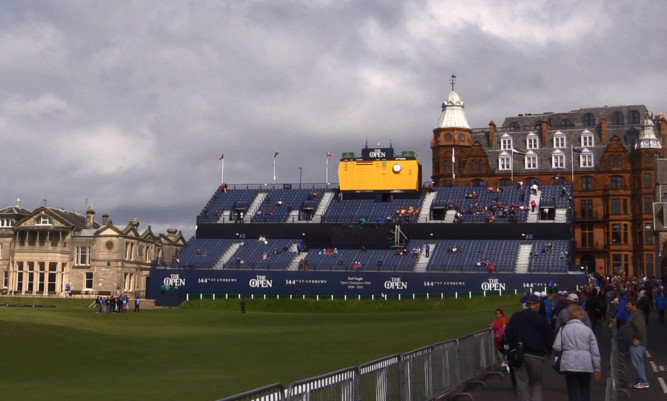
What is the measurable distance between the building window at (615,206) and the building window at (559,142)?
11.1 m

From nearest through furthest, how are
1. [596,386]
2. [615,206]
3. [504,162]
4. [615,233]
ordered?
1. [596,386]
2. [615,233]
3. [615,206]
4. [504,162]

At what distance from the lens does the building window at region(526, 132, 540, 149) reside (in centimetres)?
12581

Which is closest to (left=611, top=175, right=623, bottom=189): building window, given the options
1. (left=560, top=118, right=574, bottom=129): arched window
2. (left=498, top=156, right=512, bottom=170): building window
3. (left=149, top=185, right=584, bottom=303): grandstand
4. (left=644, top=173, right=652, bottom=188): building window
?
(left=644, top=173, right=652, bottom=188): building window

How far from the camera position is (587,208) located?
391ft

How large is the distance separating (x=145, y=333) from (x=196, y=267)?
4820cm

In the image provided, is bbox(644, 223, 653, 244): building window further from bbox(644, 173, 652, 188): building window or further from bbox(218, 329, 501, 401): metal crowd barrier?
bbox(218, 329, 501, 401): metal crowd barrier

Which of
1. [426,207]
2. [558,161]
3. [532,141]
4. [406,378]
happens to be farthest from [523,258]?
[406,378]

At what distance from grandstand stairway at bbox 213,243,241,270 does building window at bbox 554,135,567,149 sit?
50431 millimetres

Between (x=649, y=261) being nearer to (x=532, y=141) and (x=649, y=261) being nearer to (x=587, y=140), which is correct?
(x=587, y=140)

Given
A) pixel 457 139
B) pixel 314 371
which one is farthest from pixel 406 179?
pixel 314 371

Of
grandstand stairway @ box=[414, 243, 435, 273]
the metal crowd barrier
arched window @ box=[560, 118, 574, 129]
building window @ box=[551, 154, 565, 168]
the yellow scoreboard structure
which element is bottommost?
the metal crowd barrier

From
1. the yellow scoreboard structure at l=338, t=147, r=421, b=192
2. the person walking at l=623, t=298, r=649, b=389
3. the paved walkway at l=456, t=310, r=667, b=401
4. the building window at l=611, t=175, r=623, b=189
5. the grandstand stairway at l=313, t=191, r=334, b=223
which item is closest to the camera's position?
the paved walkway at l=456, t=310, r=667, b=401

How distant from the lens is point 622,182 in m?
119

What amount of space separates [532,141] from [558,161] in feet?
17.7
